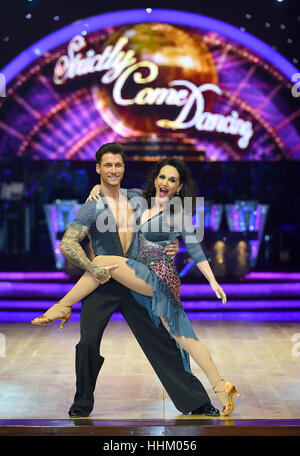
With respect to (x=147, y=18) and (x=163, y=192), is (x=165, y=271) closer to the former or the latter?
(x=163, y=192)

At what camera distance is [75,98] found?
36.1 feet

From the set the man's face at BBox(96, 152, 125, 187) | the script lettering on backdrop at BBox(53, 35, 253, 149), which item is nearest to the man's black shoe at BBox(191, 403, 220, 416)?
the man's face at BBox(96, 152, 125, 187)

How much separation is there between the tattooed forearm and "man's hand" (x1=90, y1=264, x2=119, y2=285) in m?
0.02

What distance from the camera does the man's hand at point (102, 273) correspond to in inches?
142

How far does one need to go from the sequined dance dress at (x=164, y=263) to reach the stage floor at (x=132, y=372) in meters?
0.51

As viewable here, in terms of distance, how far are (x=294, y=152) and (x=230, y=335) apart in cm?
543

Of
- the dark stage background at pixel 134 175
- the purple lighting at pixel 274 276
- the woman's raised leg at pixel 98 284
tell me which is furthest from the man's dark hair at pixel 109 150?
the dark stage background at pixel 134 175

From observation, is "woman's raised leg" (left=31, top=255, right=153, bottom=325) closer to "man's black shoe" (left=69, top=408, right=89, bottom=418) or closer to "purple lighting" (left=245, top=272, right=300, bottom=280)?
"man's black shoe" (left=69, top=408, right=89, bottom=418)

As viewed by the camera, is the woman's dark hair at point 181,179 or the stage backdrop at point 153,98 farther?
the stage backdrop at point 153,98

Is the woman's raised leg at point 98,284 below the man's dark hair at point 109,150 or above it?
below

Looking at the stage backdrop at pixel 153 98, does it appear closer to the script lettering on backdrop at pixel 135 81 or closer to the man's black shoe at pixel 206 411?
the script lettering on backdrop at pixel 135 81
